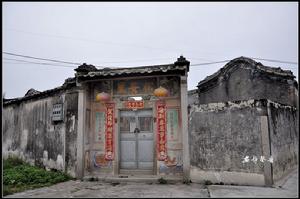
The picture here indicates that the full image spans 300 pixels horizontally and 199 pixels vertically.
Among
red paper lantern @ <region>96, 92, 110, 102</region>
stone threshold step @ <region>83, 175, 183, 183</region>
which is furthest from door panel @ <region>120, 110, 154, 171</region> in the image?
red paper lantern @ <region>96, 92, 110, 102</region>

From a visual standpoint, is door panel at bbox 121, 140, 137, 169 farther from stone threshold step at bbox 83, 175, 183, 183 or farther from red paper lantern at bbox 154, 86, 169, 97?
red paper lantern at bbox 154, 86, 169, 97

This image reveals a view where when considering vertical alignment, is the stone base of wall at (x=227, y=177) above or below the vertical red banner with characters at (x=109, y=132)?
below

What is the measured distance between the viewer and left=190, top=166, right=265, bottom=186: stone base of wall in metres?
6.49

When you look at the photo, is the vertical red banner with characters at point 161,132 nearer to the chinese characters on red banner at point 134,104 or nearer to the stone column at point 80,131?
the chinese characters on red banner at point 134,104

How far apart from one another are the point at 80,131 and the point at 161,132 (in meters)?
2.58

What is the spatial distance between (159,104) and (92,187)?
10.3 ft

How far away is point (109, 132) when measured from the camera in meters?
8.43

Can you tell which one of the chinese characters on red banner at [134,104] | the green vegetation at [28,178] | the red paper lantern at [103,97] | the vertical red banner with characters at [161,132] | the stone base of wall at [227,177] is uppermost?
the red paper lantern at [103,97]

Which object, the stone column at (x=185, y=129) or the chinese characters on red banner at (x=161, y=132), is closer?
the stone column at (x=185, y=129)

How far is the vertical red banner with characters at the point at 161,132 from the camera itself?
7.99 m

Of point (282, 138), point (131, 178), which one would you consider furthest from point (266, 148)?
point (131, 178)

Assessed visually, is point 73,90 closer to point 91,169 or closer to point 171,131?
point 91,169

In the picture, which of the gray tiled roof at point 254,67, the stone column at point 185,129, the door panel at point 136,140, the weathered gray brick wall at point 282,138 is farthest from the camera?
the gray tiled roof at point 254,67

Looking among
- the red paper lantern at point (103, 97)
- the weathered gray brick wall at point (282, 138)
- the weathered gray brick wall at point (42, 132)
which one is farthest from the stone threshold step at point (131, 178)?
the weathered gray brick wall at point (282, 138)
